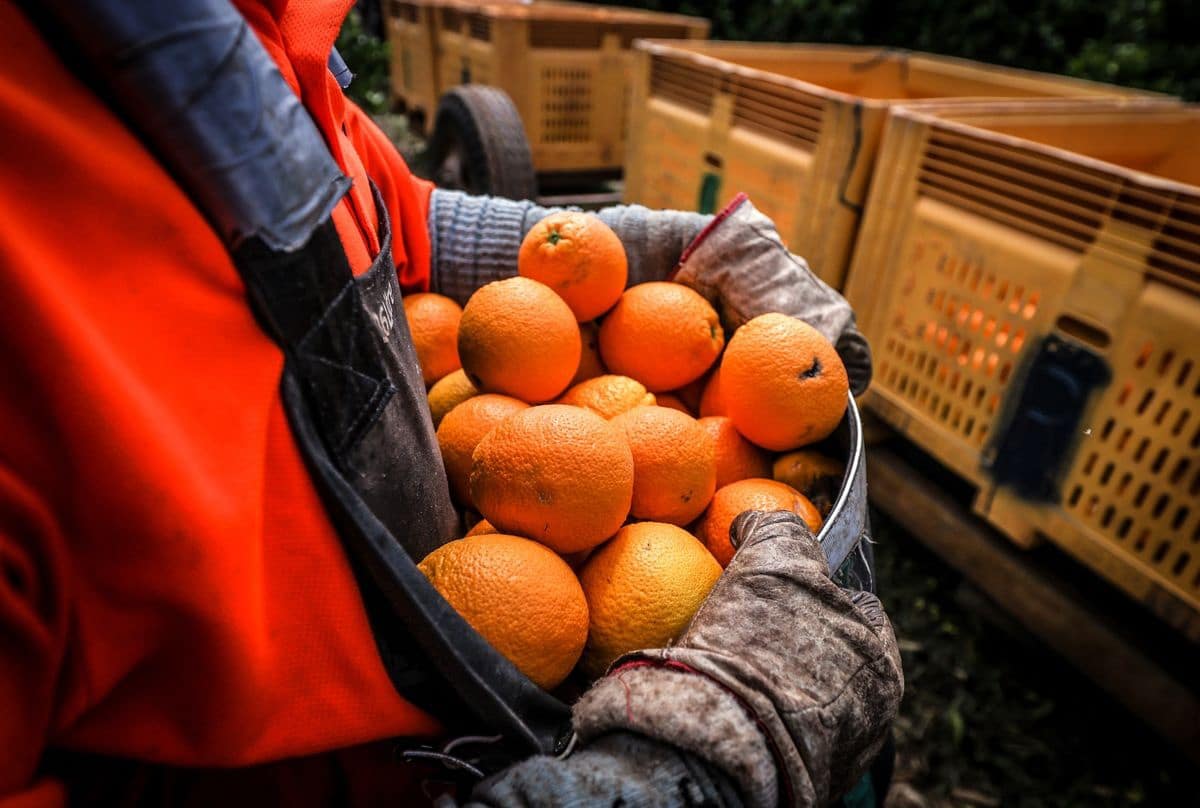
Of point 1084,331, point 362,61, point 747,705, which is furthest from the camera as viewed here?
point 362,61

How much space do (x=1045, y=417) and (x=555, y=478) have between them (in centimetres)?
166

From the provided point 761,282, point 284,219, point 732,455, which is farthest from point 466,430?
point 761,282

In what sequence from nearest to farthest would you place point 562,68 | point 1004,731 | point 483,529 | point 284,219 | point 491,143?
1. point 284,219
2. point 483,529
3. point 1004,731
4. point 491,143
5. point 562,68

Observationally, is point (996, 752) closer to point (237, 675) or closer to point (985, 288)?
point (985, 288)

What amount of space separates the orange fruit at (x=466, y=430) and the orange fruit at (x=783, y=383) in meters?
0.42

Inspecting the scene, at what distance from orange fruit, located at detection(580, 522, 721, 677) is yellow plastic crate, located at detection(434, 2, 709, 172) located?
3.78m

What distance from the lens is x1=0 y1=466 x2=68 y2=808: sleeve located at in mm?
555

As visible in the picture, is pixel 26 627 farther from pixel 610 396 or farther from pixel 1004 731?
pixel 1004 731

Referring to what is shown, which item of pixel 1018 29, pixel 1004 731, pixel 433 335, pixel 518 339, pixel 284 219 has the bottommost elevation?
pixel 1004 731

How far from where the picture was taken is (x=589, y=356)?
1.57 meters

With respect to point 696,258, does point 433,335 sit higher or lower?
lower

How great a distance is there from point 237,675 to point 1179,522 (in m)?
2.21

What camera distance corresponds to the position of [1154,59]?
197 inches

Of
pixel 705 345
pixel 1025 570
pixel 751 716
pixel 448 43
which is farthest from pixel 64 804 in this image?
pixel 448 43
